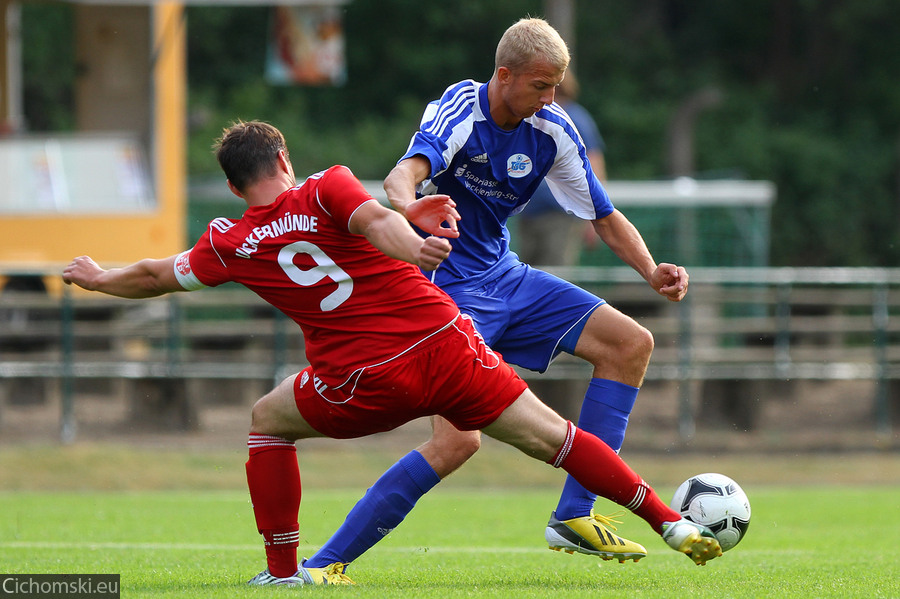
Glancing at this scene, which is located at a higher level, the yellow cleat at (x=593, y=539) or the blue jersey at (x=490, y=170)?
the blue jersey at (x=490, y=170)

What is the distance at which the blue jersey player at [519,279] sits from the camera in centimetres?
524

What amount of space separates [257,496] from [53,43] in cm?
2560

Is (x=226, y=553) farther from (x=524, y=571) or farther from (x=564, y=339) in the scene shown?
(x=564, y=339)

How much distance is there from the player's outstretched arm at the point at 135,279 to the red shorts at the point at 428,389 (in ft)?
2.06

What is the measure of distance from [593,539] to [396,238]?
5.83 ft

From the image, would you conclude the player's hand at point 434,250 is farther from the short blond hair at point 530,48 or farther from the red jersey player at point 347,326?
the short blond hair at point 530,48

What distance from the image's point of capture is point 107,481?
446 inches

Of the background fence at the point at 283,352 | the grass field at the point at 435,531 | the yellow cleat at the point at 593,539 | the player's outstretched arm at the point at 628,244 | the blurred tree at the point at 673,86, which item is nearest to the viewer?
the grass field at the point at 435,531

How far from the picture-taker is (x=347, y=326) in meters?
4.72

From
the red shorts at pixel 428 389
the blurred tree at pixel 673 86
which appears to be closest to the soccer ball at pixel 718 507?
the red shorts at pixel 428 389

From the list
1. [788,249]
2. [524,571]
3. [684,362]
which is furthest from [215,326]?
[788,249]

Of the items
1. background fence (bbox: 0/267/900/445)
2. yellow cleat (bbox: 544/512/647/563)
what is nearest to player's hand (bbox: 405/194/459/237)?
yellow cleat (bbox: 544/512/647/563)

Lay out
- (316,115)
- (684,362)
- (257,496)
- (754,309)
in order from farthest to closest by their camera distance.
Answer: (316,115) → (754,309) → (684,362) → (257,496)

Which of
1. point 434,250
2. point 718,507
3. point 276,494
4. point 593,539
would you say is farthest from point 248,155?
point 718,507
